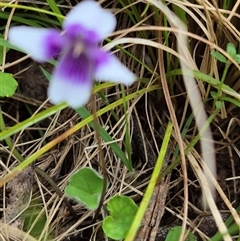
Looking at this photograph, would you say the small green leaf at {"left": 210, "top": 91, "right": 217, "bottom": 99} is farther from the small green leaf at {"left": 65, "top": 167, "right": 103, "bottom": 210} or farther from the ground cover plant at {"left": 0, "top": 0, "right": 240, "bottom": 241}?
the small green leaf at {"left": 65, "top": 167, "right": 103, "bottom": 210}

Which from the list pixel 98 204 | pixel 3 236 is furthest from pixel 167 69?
pixel 3 236

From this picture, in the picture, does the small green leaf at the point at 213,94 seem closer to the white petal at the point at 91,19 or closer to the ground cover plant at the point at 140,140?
the ground cover plant at the point at 140,140

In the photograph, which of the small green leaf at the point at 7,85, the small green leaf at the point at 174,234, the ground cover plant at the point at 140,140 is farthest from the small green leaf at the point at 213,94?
the small green leaf at the point at 7,85

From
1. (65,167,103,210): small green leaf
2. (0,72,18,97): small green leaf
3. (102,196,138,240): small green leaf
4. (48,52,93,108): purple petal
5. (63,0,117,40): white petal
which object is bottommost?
(102,196,138,240): small green leaf

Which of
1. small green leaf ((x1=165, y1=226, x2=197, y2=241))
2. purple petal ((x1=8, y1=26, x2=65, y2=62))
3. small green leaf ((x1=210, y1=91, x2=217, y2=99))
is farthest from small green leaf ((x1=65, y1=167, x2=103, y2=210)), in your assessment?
purple petal ((x1=8, y1=26, x2=65, y2=62))

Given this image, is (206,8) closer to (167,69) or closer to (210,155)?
(167,69)

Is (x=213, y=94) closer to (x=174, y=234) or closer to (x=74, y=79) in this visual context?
(x=174, y=234)
